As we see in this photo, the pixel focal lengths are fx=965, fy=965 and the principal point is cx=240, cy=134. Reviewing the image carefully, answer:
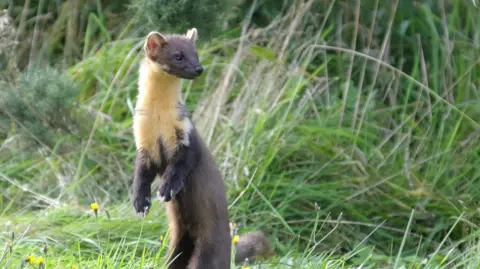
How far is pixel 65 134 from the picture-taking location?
654 cm

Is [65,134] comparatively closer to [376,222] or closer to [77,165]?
[77,165]

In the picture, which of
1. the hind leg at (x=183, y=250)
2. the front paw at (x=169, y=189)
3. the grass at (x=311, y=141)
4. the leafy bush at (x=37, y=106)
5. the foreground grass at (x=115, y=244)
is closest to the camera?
the front paw at (x=169, y=189)

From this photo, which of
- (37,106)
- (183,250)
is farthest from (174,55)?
(37,106)

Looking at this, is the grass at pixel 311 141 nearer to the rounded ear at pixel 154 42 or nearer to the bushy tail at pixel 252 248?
the bushy tail at pixel 252 248

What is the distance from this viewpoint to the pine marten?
171 inches

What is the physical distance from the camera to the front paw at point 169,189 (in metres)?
4.29

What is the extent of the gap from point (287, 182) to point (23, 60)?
9.88ft

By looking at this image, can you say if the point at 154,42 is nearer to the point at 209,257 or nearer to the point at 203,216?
the point at 203,216

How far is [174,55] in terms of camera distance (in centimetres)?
436

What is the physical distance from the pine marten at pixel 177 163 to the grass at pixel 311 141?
0.71 metres

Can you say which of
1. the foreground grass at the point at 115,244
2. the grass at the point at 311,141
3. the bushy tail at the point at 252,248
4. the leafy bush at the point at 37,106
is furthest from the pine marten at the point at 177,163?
the leafy bush at the point at 37,106

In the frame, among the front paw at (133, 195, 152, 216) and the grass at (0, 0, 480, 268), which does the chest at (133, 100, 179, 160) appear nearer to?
the front paw at (133, 195, 152, 216)

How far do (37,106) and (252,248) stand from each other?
2.02 m

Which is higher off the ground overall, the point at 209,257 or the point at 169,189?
the point at 169,189
